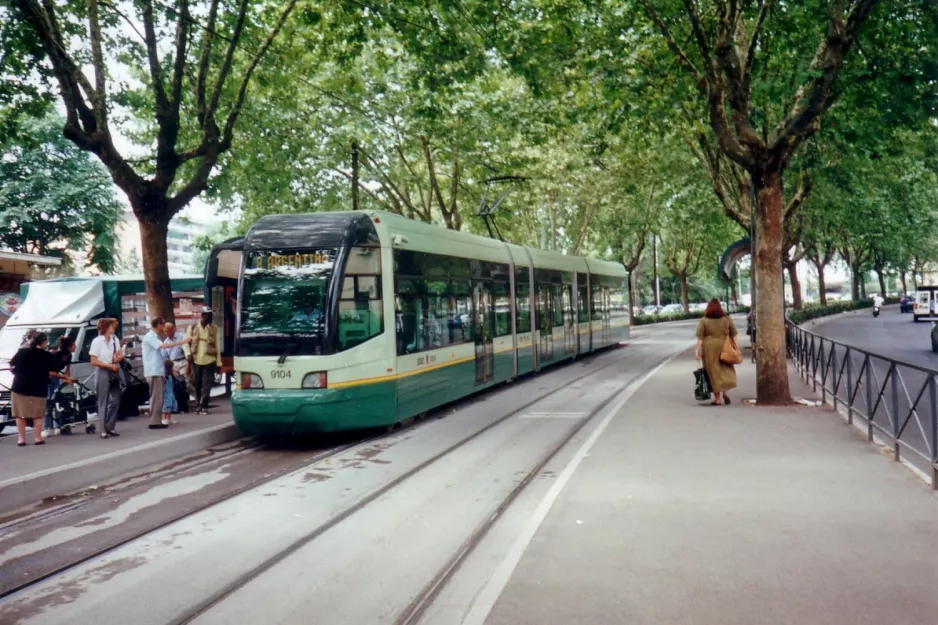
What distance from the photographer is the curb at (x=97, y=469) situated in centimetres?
852

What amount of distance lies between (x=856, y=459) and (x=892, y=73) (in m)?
5.50

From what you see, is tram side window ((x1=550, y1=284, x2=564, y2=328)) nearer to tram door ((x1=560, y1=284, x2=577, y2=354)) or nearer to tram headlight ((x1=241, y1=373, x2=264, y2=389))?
tram door ((x1=560, y1=284, x2=577, y2=354))

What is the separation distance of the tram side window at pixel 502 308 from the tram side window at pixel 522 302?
63 cm

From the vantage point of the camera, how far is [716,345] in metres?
13.8

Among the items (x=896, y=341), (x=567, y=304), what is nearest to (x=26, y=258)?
(x=567, y=304)

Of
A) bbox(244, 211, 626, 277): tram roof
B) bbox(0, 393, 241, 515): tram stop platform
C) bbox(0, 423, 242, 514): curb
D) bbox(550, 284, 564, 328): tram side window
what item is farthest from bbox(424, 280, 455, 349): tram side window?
bbox(550, 284, 564, 328): tram side window

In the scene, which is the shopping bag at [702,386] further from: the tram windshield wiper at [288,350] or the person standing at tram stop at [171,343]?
the person standing at tram stop at [171,343]

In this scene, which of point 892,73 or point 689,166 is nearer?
point 892,73

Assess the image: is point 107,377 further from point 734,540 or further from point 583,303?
point 583,303

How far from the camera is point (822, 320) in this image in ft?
172

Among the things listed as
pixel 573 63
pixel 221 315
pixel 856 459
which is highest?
pixel 573 63

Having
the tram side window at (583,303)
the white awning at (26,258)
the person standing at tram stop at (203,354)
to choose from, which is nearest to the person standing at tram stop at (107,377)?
the person standing at tram stop at (203,354)

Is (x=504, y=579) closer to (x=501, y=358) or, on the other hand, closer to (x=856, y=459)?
(x=856, y=459)

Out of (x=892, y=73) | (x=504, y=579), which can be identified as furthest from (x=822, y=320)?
(x=504, y=579)
